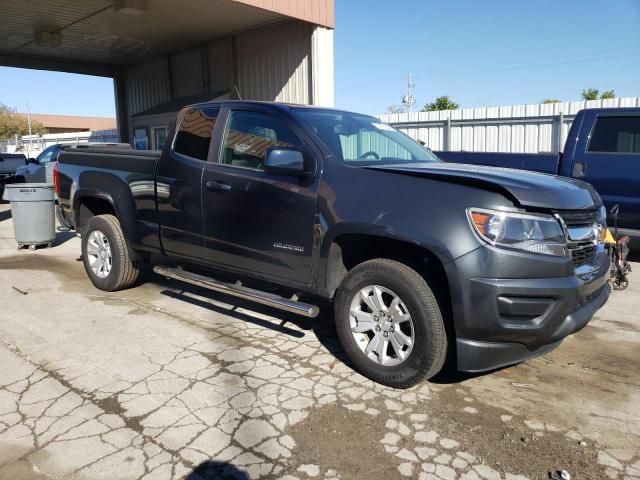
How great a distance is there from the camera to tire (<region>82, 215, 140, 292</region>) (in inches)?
223

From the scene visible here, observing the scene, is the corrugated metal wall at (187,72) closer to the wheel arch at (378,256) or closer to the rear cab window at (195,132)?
the rear cab window at (195,132)

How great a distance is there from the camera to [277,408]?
332 centimetres

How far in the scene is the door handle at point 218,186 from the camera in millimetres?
4363

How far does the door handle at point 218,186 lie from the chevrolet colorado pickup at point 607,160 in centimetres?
418

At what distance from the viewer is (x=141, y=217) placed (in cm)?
530

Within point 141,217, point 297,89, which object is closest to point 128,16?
point 297,89

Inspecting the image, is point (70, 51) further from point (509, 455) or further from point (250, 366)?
point (509, 455)

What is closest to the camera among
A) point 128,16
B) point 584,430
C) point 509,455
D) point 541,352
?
point 509,455

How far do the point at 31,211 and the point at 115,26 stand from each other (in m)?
7.25

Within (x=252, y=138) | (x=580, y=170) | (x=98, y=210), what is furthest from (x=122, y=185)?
(x=580, y=170)

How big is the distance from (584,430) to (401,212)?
5.36 feet

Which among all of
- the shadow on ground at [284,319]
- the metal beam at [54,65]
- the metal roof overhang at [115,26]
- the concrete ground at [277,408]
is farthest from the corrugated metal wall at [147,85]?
the concrete ground at [277,408]

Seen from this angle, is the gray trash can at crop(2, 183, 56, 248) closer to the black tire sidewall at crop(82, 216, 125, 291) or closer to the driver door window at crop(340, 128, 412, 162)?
the black tire sidewall at crop(82, 216, 125, 291)

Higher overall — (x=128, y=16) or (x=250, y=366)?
(x=128, y=16)
